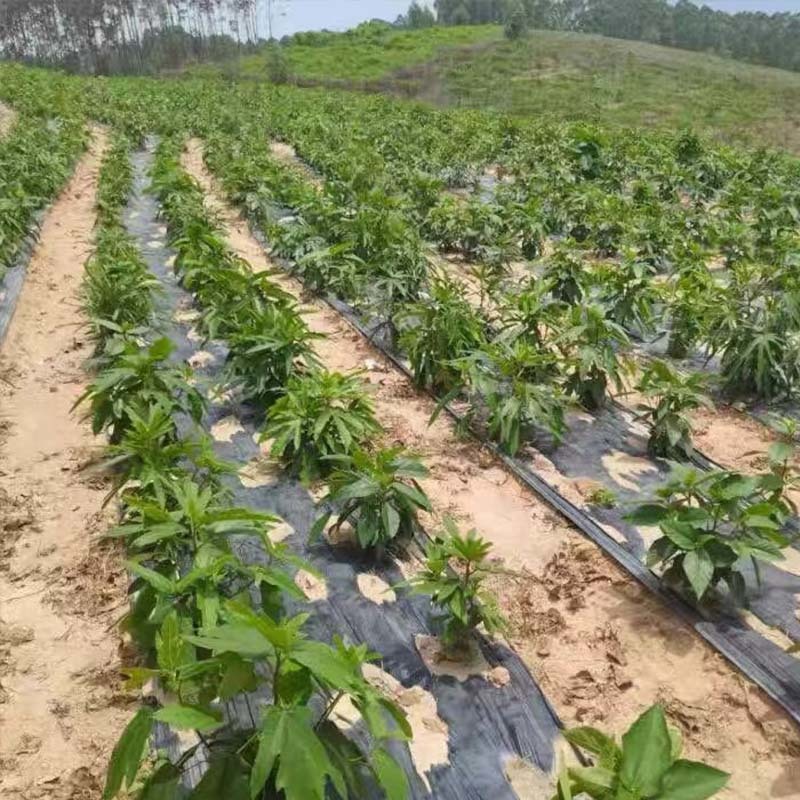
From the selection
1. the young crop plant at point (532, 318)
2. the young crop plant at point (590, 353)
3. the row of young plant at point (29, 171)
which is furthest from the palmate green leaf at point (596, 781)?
the row of young plant at point (29, 171)

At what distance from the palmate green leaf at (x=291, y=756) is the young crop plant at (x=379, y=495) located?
140cm

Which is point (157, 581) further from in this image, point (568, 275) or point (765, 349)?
point (568, 275)

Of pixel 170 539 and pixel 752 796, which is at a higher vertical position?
pixel 170 539

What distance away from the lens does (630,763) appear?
163 centimetres

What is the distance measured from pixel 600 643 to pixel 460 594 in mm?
662

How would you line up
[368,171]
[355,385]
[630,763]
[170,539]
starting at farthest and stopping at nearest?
[368,171] < [355,385] < [170,539] < [630,763]

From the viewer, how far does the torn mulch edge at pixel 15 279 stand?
5.84 m

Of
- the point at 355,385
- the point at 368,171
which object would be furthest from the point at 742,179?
the point at 355,385

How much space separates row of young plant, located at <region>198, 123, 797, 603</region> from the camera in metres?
2.72

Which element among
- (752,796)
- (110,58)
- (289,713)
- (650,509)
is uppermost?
(110,58)

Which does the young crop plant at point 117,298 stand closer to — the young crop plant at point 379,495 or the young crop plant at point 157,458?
the young crop plant at point 157,458

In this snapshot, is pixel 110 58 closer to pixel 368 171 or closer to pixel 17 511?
pixel 368 171

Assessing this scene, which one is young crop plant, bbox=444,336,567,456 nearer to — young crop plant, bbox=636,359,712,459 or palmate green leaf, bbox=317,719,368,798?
young crop plant, bbox=636,359,712,459

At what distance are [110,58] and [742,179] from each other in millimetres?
46383
